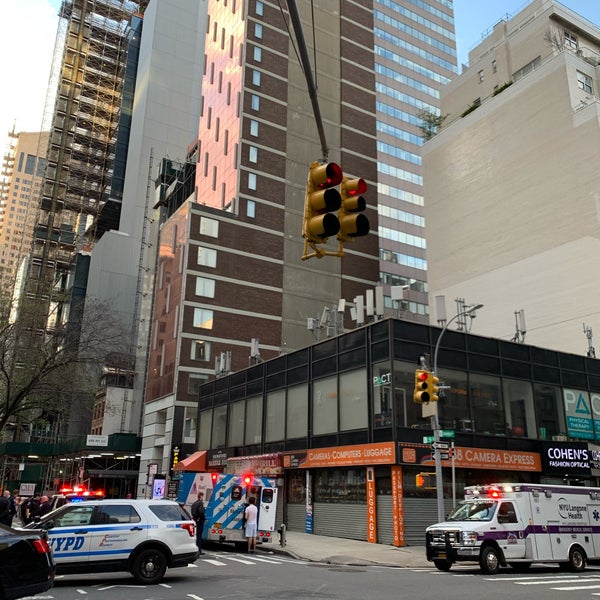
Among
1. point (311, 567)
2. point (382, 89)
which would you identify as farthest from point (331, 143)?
point (311, 567)

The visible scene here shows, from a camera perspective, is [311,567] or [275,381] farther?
[275,381]

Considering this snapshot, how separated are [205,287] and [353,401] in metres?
28.1

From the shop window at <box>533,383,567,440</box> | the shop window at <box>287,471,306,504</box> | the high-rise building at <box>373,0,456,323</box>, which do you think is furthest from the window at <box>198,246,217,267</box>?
the shop window at <box>533,383,567,440</box>

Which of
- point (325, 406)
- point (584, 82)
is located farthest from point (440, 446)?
point (584, 82)

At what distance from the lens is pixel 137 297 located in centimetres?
7681

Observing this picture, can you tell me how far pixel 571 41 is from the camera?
164 feet

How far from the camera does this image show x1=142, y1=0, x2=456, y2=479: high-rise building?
52.6 metres

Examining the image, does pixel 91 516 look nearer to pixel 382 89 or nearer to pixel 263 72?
pixel 263 72

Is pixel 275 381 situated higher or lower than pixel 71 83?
lower

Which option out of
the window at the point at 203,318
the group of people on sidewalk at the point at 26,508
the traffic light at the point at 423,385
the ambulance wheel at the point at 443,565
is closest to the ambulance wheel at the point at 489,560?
the ambulance wheel at the point at 443,565

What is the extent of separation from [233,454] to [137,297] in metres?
44.0

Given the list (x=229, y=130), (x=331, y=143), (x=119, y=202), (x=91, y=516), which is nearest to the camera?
(x=91, y=516)

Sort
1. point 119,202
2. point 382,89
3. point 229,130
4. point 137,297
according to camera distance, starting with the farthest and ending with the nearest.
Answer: point 119,202
point 382,89
point 137,297
point 229,130

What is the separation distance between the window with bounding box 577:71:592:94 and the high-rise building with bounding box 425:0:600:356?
0.24 ft
